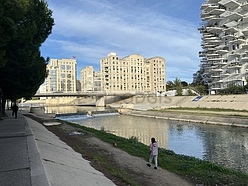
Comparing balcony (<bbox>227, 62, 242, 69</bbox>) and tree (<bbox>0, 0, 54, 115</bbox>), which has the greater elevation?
balcony (<bbox>227, 62, 242, 69</bbox>)

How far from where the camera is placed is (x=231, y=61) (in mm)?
77938

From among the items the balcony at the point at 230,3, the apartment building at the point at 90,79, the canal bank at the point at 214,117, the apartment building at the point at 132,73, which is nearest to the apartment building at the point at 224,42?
the balcony at the point at 230,3

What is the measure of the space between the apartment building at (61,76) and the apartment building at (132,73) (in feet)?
113

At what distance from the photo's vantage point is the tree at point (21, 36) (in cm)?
1135

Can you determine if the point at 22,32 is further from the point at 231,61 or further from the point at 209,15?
the point at 209,15

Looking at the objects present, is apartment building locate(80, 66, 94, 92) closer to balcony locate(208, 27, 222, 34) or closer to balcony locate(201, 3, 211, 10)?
balcony locate(201, 3, 211, 10)

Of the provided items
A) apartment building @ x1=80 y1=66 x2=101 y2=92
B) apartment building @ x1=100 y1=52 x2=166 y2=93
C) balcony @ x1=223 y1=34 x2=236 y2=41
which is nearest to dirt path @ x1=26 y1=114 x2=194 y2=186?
balcony @ x1=223 y1=34 x2=236 y2=41

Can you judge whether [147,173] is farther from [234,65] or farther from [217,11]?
[217,11]

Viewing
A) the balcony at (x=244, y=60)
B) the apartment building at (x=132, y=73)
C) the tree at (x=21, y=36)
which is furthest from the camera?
the apartment building at (x=132, y=73)

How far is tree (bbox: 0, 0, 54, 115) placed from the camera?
11.4 m

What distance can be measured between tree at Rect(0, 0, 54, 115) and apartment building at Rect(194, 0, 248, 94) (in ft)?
210

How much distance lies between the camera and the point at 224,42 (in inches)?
3250

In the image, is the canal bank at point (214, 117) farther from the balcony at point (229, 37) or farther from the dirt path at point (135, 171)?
the balcony at point (229, 37)

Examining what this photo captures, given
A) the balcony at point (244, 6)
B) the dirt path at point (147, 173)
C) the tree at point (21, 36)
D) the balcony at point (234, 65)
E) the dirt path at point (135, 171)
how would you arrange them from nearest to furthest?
the dirt path at point (135, 171)
the dirt path at point (147, 173)
the tree at point (21, 36)
the balcony at point (244, 6)
the balcony at point (234, 65)
